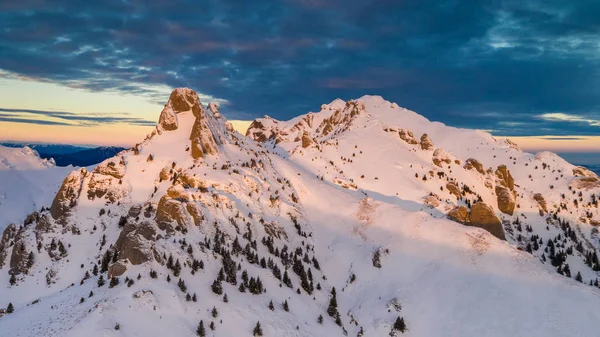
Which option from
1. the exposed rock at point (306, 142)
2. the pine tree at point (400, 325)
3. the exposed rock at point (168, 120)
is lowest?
the pine tree at point (400, 325)

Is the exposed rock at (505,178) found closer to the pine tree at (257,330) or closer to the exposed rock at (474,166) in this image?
the exposed rock at (474,166)

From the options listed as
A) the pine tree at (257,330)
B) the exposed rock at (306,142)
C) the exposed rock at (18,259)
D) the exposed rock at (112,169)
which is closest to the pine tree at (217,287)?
the pine tree at (257,330)

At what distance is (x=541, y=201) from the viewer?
593 ft

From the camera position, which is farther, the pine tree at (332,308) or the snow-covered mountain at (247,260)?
the pine tree at (332,308)

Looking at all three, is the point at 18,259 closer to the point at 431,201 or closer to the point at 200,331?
the point at 200,331

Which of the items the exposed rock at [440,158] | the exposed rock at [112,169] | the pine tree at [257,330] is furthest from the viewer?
the exposed rock at [440,158]

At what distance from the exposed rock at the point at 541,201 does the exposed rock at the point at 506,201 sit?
579 inches

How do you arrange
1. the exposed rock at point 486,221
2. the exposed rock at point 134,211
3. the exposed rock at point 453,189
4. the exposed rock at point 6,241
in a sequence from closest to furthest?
the exposed rock at point 6,241 → the exposed rock at point 134,211 → the exposed rock at point 486,221 → the exposed rock at point 453,189

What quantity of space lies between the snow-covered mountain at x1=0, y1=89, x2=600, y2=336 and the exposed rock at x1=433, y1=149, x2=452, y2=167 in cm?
4720

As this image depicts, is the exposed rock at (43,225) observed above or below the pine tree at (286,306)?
above

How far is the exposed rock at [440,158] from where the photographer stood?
188375 millimetres

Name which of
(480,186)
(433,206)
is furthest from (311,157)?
(480,186)

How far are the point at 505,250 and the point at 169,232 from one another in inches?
2882

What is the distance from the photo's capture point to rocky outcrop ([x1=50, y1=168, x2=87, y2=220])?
9706cm
